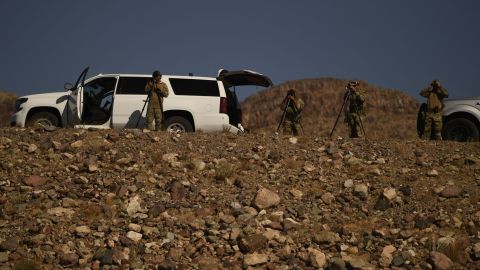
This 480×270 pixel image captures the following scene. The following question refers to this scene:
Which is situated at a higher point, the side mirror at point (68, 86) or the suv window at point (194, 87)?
the suv window at point (194, 87)

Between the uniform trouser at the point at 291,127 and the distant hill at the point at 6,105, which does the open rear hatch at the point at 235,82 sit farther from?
the distant hill at the point at 6,105

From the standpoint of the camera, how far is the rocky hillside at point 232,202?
8.11 meters

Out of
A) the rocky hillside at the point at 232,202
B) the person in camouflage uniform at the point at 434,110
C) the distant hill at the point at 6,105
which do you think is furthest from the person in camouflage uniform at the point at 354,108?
the distant hill at the point at 6,105

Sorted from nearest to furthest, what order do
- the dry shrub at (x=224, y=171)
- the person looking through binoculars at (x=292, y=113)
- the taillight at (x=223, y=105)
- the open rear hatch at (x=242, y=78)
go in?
the dry shrub at (x=224, y=171), the taillight at (x=223, y=105), the open rear hatch at (x=242, y=78), the person looking through binoculars at (x=292, y=113)

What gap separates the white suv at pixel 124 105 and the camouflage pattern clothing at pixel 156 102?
33 centimetres

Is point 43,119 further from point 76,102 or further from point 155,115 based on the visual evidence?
point 155,115

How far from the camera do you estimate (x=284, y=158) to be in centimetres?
1184

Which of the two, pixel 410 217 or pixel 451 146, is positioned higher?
pixel 451 146

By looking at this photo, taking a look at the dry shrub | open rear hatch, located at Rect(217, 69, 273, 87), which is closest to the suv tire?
open rear hatch, located at Rect(217, 69, 273, 87)

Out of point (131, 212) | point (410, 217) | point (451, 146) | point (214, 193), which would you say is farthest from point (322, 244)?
point (451, 146)

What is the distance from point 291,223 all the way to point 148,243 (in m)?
2.35

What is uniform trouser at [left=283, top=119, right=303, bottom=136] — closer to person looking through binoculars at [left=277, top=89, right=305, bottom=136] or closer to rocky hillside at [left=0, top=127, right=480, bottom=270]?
person looking through binoculars at [left=277, top=89, right=305, bottom=136]

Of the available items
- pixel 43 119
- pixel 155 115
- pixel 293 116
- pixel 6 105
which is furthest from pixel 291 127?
pixel 6 105

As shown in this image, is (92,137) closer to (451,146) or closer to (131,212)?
(131,212)
